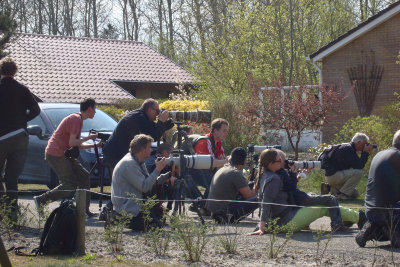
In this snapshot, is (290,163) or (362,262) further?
(290,163)

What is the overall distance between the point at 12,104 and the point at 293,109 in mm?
10229

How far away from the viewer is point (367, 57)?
24828 mm

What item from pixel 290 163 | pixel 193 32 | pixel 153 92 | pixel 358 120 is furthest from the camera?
pixel 193 32

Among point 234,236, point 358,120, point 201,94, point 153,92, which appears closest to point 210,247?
point 234,236

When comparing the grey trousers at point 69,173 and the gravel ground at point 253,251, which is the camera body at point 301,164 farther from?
the grey trousers at point 69,173

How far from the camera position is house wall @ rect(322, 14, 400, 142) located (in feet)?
79.5

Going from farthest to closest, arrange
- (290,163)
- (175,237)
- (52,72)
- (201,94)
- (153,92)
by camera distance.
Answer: (153,92)
(52,72)
(201,94)
(290,163)
(175,237)

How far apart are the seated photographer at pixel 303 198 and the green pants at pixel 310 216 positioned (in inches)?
3.7

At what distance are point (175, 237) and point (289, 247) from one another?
1.30m

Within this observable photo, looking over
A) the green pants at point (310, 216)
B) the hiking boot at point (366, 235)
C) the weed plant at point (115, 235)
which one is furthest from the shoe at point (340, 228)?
the weed plant at point (115, 235)

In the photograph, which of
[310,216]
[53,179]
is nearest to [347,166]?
[310,216]

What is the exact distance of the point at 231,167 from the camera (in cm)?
1058

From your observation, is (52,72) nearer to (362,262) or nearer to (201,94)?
(201,94)

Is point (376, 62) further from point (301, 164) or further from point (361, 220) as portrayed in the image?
point (361, 220)
